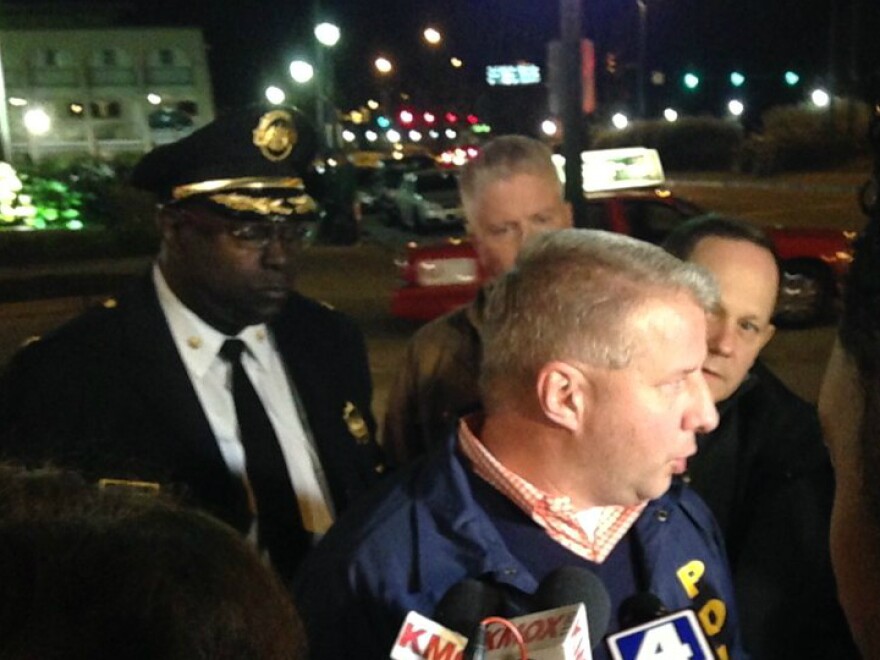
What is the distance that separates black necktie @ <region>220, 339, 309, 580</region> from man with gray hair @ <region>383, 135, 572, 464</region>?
0.51 m

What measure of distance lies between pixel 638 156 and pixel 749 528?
10.7 m

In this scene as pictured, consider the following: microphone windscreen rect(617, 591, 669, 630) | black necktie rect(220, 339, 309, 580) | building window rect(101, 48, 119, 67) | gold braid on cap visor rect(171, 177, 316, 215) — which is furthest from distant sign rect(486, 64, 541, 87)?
building window rect(101, 48, 119, 67)

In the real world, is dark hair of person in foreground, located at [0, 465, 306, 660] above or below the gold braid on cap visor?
below

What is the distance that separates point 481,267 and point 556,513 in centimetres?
163

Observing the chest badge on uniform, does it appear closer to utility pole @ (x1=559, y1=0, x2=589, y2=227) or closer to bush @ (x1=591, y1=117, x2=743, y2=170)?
utility pole @ (x1=559, y1=0, x2=589, y2=227)

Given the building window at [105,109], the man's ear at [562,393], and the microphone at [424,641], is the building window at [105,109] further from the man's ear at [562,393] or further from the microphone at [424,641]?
the microphone at [424,641]

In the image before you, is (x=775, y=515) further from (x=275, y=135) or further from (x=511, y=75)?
(x=511, y=75)

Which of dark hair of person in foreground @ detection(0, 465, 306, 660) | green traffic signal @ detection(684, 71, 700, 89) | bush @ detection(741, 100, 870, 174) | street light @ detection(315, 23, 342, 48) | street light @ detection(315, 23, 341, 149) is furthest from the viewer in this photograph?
green traffic signal @ detection(684, 71, 700, 89)

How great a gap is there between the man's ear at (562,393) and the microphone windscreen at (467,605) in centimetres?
30

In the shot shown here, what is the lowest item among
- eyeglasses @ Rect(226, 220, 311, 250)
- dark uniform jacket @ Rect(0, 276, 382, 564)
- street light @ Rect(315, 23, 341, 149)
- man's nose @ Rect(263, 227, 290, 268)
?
dark uniform jacket @ Rect(0, 276, 382, 564)

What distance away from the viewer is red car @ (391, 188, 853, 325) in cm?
1098

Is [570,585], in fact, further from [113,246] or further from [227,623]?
[113,246]

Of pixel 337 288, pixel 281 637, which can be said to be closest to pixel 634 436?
pixel 281 637

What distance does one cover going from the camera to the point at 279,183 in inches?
106
